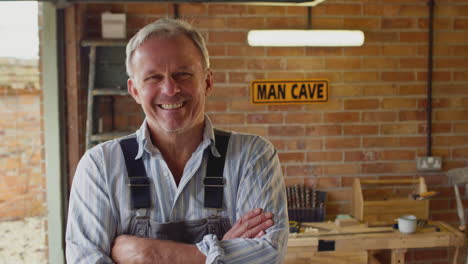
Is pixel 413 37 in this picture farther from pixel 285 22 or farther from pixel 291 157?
pixel 291 157

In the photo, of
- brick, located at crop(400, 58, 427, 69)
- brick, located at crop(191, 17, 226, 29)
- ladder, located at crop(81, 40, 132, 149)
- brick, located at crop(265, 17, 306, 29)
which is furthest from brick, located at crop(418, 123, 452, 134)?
ladder, located at crop(81, 40, 132, 149)

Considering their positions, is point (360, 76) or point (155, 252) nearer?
point (155, 252)

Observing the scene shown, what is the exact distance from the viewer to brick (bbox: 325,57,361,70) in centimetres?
391

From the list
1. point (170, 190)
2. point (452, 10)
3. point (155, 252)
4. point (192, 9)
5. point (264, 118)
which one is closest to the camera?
point (155, 252)

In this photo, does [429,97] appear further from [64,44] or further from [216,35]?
[64,44]

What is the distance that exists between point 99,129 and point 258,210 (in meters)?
2.15

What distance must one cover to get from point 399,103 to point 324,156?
2.40ft

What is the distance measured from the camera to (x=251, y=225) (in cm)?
173

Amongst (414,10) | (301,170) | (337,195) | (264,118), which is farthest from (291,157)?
(414,10)

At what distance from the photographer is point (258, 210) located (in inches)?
69.7

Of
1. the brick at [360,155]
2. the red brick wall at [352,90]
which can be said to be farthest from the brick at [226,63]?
the brick at [360,155]

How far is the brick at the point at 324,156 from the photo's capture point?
397 centimetres

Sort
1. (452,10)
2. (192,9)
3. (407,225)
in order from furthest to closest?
(452,10) < (192,9) < (407,225)

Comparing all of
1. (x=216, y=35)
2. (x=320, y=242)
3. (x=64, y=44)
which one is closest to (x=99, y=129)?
(x=64, y=44)
